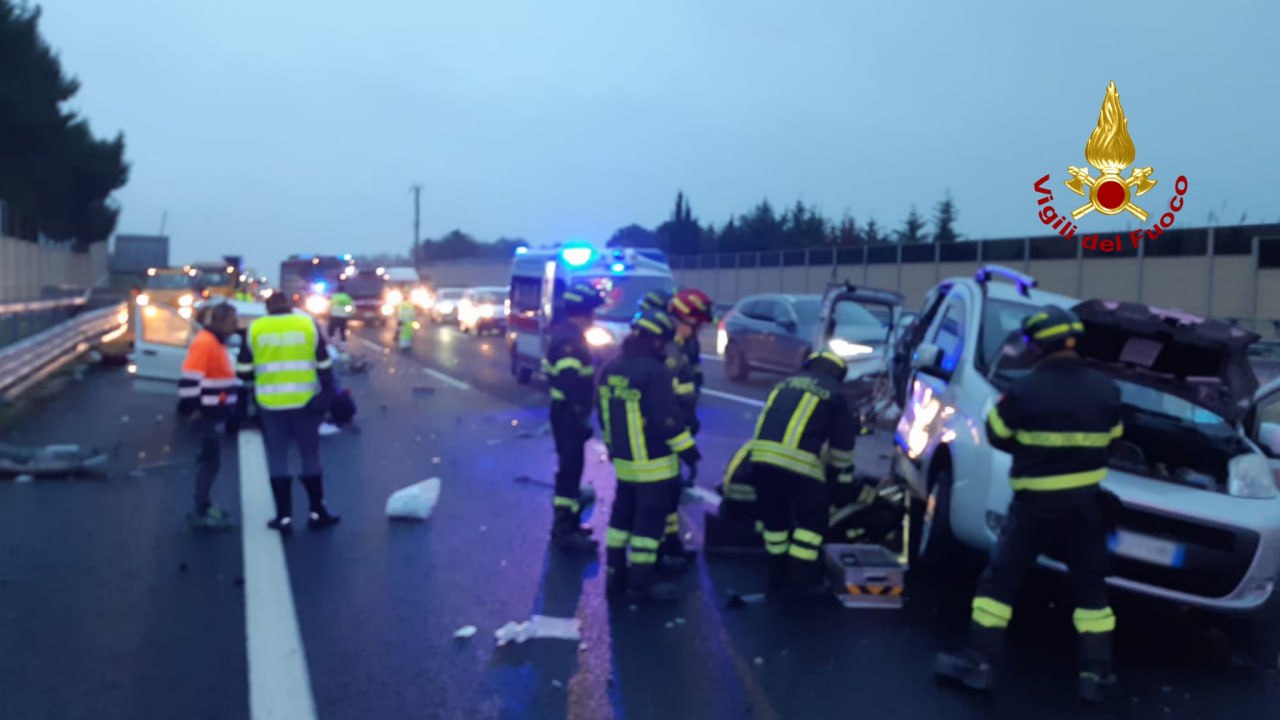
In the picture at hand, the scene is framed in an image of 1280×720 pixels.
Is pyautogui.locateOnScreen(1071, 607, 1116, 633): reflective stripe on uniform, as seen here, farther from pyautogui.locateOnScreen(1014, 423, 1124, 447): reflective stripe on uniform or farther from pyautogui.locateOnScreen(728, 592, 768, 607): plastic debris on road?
pyautogui.locateOnScreen(728, 592, 768, 607): plastic debris on road

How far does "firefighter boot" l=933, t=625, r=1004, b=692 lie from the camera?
17.3 ft

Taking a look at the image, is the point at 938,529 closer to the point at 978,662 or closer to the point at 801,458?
the point at 801,458

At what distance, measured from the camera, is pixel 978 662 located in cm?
529

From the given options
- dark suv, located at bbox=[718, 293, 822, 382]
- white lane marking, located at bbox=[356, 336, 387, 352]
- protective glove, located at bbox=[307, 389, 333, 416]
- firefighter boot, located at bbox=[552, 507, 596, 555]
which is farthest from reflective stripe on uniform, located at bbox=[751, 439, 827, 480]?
white lane marking, located at bbox=[356, 336, 387, 352]

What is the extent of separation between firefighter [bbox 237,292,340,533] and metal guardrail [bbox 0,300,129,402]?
32.0 ft

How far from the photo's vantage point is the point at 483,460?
474 inches

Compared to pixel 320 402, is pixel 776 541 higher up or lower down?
lower down

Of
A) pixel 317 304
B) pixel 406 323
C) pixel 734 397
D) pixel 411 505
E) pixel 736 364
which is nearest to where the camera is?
pixel 411 505

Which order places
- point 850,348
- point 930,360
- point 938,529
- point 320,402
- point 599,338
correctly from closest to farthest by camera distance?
1. point 938,529
2. point 930,360
3. point 320,402
4. point 850,348
5. point 599,338

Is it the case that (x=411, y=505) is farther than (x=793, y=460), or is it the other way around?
(x=411, y=505)

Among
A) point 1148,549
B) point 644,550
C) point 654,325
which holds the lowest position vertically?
point 644,550

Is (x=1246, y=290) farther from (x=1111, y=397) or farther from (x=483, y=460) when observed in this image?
(x=1111, y=397)

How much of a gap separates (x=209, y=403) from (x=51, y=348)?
14.4 meters

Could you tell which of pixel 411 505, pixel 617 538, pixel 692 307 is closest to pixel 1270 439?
pixel 692 307
